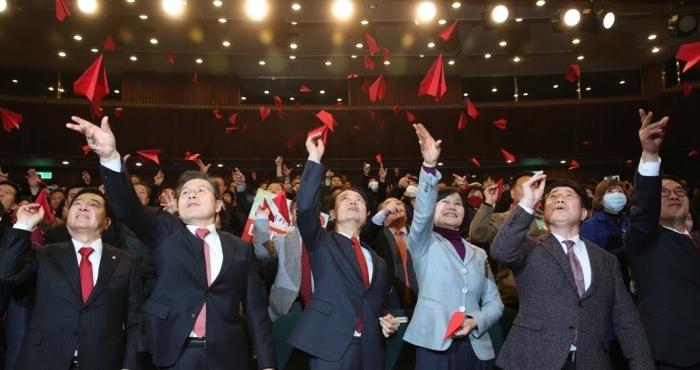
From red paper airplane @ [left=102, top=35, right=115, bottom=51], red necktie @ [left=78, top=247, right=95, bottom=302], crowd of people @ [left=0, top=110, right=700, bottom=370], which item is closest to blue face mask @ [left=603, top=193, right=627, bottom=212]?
crowd of people @ [left=0, top=110, right=700, bottom=370]

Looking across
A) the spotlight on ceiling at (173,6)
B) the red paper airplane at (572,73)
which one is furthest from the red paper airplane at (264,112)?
the red paper airplane at (572,73)

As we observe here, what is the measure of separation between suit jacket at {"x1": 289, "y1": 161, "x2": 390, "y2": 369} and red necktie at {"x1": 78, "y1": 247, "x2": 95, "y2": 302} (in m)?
0.93

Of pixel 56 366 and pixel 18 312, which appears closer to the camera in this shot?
pixel 56 366

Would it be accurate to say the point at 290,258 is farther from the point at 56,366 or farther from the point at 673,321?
the point at 673,321

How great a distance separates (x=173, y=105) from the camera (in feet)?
38.4

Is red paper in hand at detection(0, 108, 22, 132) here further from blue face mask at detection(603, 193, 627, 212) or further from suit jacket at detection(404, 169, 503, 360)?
blue face mask at detection(603, 193, 627, 212)

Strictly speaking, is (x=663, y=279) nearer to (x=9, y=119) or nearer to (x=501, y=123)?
(x=501, y=123)

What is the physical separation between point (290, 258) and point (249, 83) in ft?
31.6

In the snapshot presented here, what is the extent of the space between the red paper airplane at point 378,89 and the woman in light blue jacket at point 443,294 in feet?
31.1

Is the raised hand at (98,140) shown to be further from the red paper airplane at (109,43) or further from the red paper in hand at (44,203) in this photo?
the red paper airplane at (109,43)

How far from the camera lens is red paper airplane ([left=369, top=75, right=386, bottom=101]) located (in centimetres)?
1209

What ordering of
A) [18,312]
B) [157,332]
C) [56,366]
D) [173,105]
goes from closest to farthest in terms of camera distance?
[157,332]
[56,366]
[18,312]
[173,105]

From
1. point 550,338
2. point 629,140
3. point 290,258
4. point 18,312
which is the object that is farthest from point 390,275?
point 629,140

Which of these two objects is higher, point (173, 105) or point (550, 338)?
point (173, 105)
